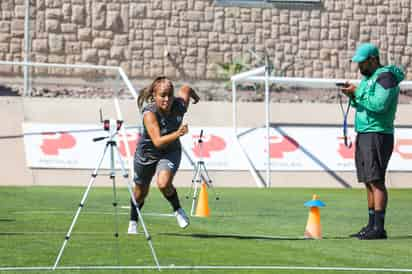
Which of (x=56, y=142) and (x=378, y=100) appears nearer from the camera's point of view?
(x=378, y=100)

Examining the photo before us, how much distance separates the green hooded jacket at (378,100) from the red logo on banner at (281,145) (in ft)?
48.5

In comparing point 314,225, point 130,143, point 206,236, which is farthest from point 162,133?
point 130,143

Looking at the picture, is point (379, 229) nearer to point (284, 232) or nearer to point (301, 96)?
point (284, 232)

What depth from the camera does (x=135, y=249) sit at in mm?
11672

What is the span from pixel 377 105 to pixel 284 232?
1991 mm

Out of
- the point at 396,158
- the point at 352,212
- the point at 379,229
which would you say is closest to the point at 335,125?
the point at 396,158

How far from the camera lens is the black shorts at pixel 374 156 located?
1334 cm

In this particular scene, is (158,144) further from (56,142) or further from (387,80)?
(56,142)

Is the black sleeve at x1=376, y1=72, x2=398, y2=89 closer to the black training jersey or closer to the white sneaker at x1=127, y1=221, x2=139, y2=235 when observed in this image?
the black training jersey

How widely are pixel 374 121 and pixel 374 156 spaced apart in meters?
0.38

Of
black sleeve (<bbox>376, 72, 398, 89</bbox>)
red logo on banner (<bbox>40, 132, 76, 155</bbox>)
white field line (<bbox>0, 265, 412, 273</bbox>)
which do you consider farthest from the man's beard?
red logo on banner (<bbox>40, 132, 76, 155</bbox>)

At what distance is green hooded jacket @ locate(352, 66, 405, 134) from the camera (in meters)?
13.2

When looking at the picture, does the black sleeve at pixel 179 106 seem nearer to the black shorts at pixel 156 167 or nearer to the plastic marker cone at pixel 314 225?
the black shorts at pixel 156 167

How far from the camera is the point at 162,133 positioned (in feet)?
43.6
